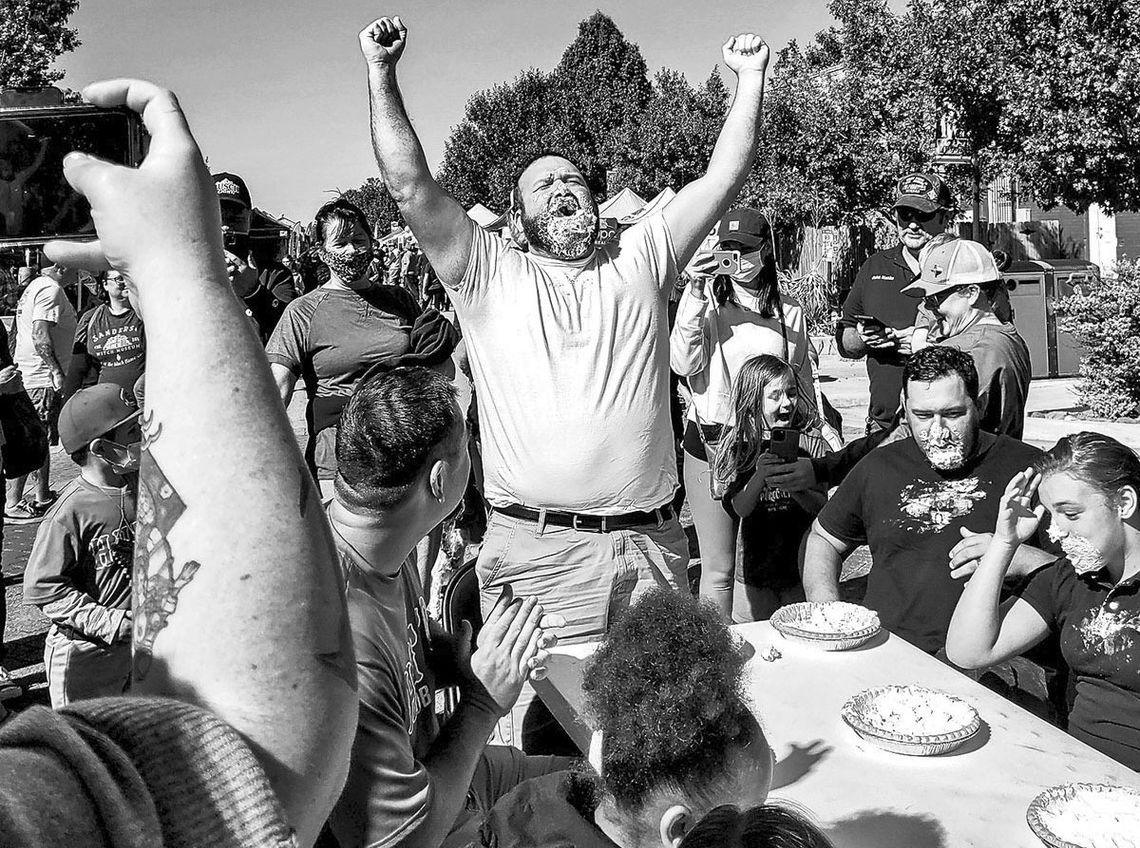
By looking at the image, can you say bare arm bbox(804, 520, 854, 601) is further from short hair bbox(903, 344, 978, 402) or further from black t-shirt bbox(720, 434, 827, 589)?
short hair bbox(903, 344, 978, 402)

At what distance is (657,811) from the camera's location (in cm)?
167

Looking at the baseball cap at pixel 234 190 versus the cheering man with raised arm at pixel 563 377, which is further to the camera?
the baseball cap at pixel 234 190

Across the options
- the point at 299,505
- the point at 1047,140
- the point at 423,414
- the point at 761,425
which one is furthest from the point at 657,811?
the point at 1047,140

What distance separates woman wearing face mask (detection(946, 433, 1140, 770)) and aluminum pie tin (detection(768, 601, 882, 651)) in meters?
0.25

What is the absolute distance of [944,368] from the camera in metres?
3.28

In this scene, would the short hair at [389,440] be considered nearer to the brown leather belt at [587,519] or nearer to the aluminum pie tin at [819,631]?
the brown leather belt at [587,519]

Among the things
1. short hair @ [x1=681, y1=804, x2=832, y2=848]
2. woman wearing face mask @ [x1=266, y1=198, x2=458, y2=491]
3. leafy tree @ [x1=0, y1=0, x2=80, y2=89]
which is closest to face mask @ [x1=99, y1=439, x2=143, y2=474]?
woman wearing face mask @ [x1=266, y1=198, x2=458, y2=491]

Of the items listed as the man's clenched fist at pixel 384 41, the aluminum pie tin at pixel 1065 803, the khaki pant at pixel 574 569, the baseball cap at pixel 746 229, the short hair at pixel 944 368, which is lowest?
the aluminum pie tin at pixel 1065 803

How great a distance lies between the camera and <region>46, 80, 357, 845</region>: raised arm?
2.08ft

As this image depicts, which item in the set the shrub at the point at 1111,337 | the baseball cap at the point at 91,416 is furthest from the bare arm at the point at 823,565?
the shrub at the point at 1111,337

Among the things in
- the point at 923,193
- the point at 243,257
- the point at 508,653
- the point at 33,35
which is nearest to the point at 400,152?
the point at 508,653

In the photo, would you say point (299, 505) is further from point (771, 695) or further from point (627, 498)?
point (627, 498)

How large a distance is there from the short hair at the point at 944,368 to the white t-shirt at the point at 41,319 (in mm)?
6623

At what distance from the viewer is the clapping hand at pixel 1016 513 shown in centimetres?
267
